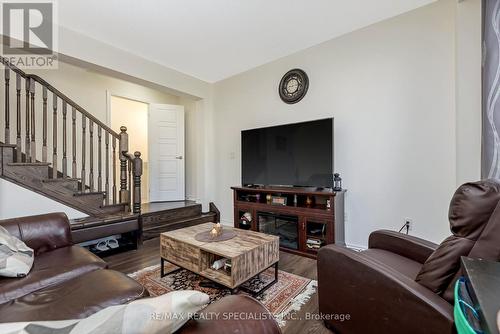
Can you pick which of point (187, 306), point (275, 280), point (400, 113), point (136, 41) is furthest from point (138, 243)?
point (400, 113)

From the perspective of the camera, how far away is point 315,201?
294cm

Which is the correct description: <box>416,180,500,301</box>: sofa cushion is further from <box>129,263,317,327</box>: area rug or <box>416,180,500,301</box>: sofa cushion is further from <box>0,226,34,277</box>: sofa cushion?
<box>0,226,34,277</box>: sofa cushion

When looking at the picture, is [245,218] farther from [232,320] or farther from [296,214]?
[232,320]

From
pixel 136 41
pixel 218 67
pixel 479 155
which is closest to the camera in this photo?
pixel 479 155

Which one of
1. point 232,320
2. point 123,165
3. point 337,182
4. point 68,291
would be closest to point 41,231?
point 68,291

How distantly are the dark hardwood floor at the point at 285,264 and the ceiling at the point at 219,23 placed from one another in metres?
2.64

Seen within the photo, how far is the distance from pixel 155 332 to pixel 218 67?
12.5 feet

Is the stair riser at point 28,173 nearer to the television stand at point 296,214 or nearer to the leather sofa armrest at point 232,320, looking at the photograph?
the television stand at point 296,214

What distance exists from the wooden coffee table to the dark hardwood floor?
0.38 meters

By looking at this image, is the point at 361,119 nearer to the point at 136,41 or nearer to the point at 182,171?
the point at 136,41

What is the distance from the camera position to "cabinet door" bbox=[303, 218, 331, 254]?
8.80ft

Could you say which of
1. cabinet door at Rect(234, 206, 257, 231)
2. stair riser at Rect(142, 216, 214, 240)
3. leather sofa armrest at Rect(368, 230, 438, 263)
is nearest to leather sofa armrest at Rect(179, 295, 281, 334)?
leather sofa armrest at Rect(368, 230, 438, 263)

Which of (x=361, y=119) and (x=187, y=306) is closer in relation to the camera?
(x=187, y=306)

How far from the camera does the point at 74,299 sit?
1.12 metres
